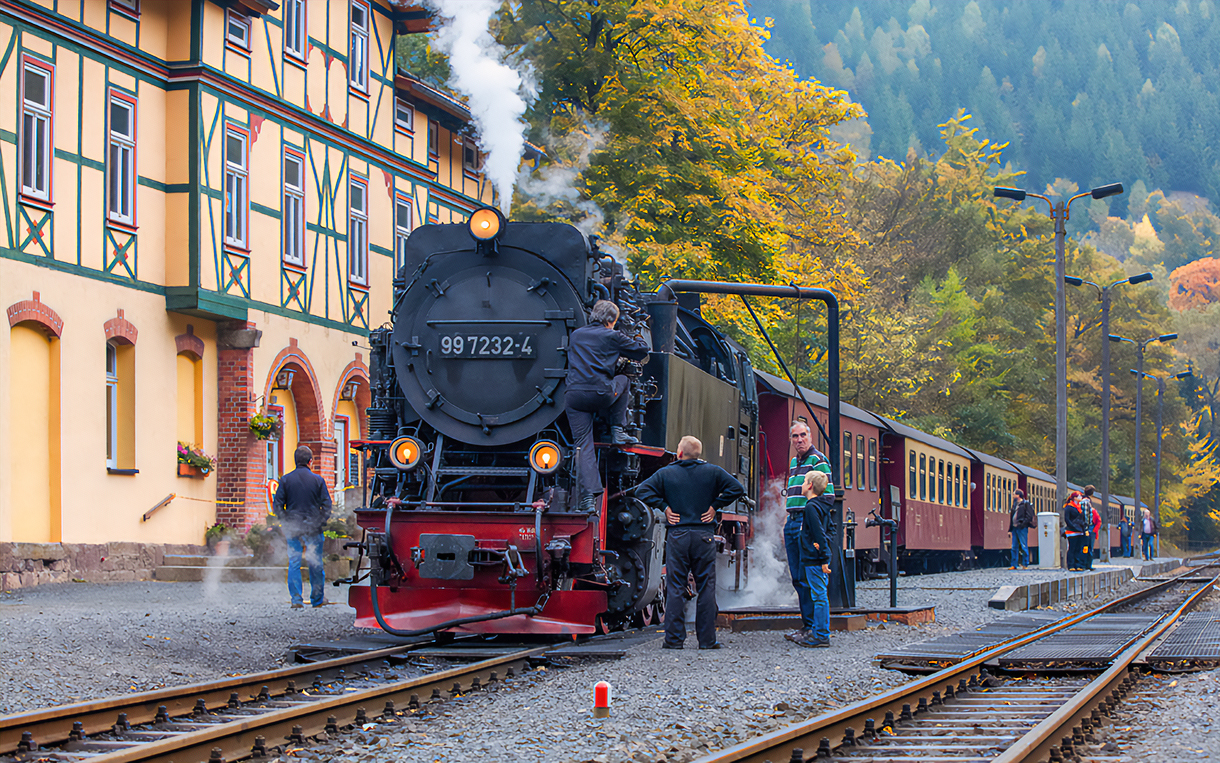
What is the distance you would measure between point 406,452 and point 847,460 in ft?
38.8

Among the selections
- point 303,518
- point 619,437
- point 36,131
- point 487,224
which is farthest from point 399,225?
point 619,437

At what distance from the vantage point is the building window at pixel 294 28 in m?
22.0

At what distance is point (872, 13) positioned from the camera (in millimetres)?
180750

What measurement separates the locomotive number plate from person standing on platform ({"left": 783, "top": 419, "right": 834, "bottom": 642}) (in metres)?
2.31

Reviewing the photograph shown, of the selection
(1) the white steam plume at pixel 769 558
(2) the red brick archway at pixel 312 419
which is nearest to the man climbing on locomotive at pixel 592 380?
(1) the white steam plume at pixel 769 558

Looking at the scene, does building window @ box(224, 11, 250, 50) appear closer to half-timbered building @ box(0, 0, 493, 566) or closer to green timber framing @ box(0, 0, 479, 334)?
half-timbered building @ box(0, 0, 493, 566)

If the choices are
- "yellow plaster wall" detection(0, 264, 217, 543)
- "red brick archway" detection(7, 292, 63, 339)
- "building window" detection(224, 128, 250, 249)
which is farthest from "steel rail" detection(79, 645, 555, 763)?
"building window" detection(224, 128, 250, 249)

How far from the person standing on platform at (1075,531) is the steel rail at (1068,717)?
49.5 feet

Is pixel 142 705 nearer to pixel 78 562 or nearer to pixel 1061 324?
pixel 78 562

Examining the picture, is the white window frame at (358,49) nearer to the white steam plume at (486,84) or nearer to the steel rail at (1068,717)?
the white steam plume at (486,84)

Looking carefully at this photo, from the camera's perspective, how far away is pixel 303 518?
1398 cm

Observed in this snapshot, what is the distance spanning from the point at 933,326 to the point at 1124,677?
4190 cm

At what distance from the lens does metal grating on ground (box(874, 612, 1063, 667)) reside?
960 centimetres

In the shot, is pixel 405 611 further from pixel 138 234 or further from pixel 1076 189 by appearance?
pixel 1076 189
